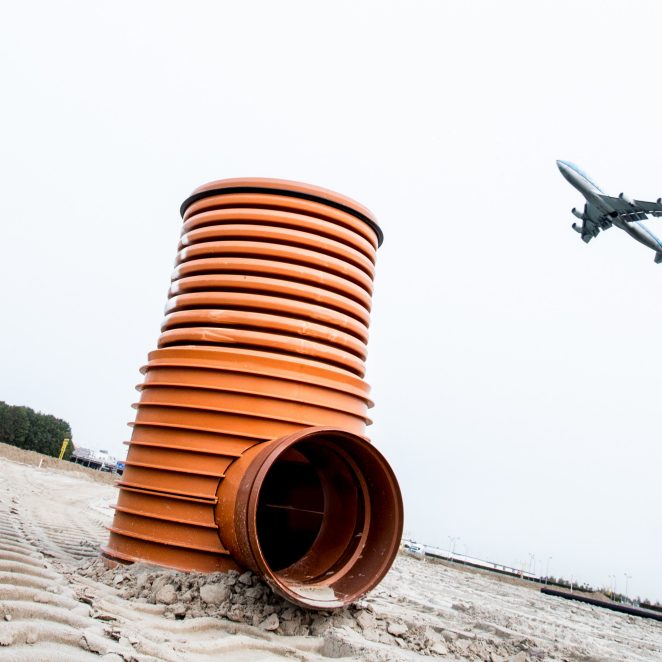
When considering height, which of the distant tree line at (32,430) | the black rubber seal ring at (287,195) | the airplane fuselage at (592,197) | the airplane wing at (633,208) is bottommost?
the distant tree line at (32,430)

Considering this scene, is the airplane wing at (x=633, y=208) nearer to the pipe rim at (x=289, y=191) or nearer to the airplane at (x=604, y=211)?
the airplane at (x=604, y=211)

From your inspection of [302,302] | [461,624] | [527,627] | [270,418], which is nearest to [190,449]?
[270,418]

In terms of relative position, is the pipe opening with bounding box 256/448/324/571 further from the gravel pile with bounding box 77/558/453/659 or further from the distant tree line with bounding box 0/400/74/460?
the distant tree line with bounding box 0/400/74/460

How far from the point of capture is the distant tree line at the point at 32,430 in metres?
62.7

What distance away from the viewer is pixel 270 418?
12.2 feet

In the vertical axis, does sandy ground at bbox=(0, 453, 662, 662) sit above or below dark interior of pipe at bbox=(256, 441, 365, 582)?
below

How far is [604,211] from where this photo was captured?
3022 centimetres

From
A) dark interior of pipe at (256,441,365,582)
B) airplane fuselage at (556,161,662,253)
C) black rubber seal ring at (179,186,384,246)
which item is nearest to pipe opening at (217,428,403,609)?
dark interior of pipe at (256,441,365,582)

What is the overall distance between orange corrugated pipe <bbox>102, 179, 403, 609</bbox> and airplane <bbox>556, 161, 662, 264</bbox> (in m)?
27.9

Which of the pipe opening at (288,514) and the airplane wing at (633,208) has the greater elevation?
the airplane wing at (633,208)

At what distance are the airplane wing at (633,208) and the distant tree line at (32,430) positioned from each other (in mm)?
55724

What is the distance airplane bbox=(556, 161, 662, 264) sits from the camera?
94.1 feet

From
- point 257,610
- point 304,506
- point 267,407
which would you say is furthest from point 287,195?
point 257,610

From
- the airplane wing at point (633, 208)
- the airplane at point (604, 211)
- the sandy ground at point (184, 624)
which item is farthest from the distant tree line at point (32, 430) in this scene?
the sandy ground at point (184, 624)
